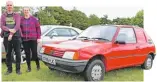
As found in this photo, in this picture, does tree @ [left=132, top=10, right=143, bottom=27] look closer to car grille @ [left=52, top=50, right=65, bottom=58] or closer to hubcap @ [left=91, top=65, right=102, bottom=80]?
hubcap @ [left=91, top=65, right=102, bottom=80]

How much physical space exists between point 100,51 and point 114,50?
59 centimetres

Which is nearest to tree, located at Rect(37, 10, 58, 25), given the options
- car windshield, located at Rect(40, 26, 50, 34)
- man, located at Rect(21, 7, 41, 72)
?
car windshield, located at Rect(40, 26, 50, 34)

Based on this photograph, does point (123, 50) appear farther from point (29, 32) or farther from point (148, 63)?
point (29, 32)

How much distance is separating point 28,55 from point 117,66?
2426 mm

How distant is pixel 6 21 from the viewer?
22.8 feet

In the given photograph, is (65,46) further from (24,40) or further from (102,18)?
(102,18)

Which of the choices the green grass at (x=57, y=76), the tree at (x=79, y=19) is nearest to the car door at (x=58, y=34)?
the tree at (x=79, y=19)

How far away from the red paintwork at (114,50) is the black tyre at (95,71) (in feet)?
0.63

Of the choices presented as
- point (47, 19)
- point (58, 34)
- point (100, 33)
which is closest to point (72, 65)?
point (100, 33)

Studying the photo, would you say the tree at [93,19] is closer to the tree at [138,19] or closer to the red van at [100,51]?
the tree at [138,19]

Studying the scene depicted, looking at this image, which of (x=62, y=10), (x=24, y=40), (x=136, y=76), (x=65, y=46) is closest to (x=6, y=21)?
(x=24, y=40)

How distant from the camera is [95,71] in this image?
21.9 ft

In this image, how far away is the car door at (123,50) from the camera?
723 cm

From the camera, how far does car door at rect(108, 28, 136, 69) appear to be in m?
7.23
